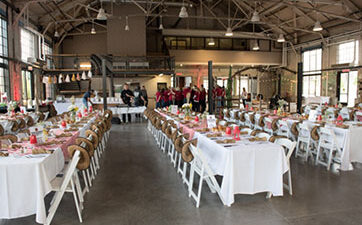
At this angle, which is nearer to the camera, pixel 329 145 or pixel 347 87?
pixel 329 145

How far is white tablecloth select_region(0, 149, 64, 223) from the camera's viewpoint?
2.85 metres

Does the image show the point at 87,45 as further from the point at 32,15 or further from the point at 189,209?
the point at 189,209

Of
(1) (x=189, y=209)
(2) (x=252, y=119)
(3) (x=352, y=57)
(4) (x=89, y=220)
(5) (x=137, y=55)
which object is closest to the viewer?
(4) (x=89, y=220)

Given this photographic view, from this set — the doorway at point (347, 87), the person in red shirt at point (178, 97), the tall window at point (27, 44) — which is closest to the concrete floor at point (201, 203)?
the person in red shirt at point (178, 97)

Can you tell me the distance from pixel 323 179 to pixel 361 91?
12220 millimetres

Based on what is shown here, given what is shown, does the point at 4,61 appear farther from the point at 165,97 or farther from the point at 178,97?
the point at 178,97

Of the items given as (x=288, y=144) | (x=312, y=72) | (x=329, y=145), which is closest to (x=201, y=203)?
(x=288, y=144)

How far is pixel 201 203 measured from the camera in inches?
144

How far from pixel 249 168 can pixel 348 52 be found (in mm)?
15851

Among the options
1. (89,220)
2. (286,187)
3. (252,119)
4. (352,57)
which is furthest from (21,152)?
(352,57)

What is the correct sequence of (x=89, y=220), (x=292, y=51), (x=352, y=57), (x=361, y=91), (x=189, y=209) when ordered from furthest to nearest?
(x=292, y=51) → (x=352, y=57) → (x=361, y=91) → (x=189, y=209) → (x=89, y=220)

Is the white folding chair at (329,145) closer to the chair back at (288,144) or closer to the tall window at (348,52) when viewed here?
the chair back at (288,144)

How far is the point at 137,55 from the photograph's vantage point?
62.6ft

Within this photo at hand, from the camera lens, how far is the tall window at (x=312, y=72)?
18.4m
